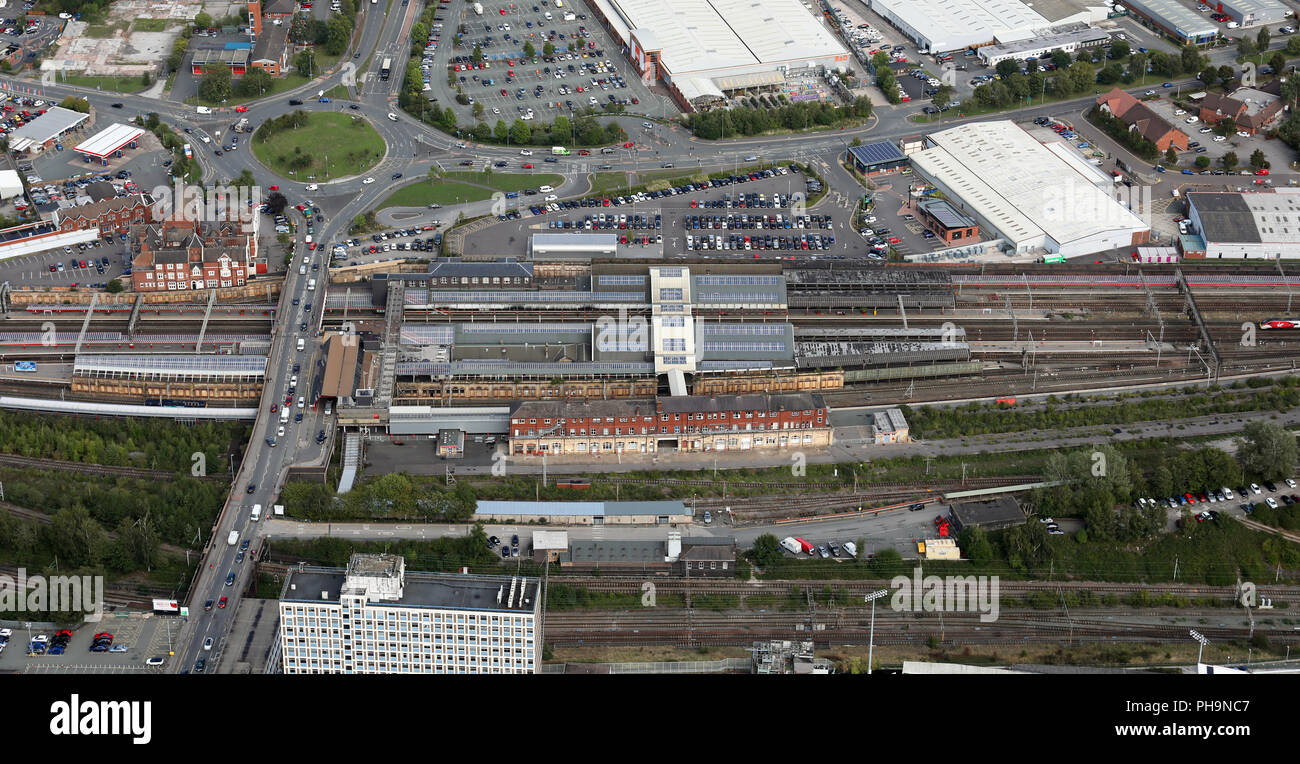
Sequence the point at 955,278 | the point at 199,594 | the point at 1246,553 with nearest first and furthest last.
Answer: the point at 199,594 < the point at 1246,553 < the point at 955,278

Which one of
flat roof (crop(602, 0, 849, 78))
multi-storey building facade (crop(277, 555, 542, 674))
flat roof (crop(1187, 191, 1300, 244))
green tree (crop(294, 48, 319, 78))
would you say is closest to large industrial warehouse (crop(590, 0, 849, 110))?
flat roof (crop(602, 0, 849, 78))

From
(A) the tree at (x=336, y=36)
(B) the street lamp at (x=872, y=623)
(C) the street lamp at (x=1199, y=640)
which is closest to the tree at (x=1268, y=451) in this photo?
(C) the street lamp at (x=1199, y=640)

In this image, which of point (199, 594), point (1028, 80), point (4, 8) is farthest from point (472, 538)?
point (4, 8)

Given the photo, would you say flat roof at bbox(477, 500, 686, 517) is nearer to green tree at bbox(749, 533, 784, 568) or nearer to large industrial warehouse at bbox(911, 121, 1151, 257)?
green tree at bbox(749, 533, 784, 568)

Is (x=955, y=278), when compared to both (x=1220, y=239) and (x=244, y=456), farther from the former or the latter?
(x=244, y=456)

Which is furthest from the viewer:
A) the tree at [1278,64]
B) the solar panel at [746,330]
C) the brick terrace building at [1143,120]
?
the tree at [1278,64]

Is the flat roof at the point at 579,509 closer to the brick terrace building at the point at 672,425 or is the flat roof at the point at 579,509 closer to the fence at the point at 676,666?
the brick terrace building at the point at 672,425

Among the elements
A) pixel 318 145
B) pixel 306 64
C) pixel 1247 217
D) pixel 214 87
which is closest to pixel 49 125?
pixel 214 87
